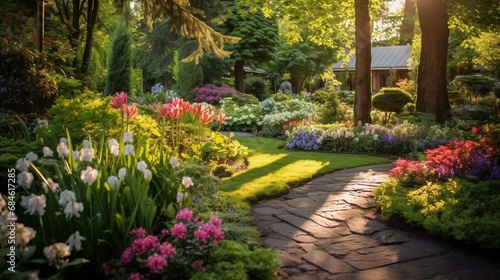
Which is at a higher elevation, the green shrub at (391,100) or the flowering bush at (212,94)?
the flowering bush at (212,94)

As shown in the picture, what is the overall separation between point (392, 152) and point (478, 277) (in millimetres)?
7361

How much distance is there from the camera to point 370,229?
5.02m

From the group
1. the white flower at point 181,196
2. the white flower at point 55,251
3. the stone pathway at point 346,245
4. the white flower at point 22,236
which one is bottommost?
the stone pathway at point 346,245

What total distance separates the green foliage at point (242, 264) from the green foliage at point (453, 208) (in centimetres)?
197

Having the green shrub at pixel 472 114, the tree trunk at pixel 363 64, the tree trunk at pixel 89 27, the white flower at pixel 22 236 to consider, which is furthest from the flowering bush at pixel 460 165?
the green shrub at pixel 472 114

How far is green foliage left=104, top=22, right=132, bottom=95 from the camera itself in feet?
53.4

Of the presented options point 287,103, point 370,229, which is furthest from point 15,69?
point 287,103

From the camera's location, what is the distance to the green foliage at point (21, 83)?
19.2 ft

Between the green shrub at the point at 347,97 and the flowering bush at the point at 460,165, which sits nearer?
the flowering bush at the point at 460,165

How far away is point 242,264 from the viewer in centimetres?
330

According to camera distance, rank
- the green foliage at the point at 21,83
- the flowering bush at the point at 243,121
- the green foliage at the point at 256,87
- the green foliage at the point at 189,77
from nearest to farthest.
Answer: the green foliage at the point at 21,83
the flowering bush at the point at 243,121
the green foliage at the point at 189,77
the green foliage at the point at 256,87

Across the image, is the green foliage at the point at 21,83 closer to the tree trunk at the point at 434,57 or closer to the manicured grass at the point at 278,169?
the manicured grass at the point at 278,169

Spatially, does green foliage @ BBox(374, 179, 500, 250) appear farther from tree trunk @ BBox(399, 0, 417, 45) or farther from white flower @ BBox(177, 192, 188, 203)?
tree trunk @ BBox(399, 0, 417, 45)

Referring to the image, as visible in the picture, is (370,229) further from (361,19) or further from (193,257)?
(361,19)
